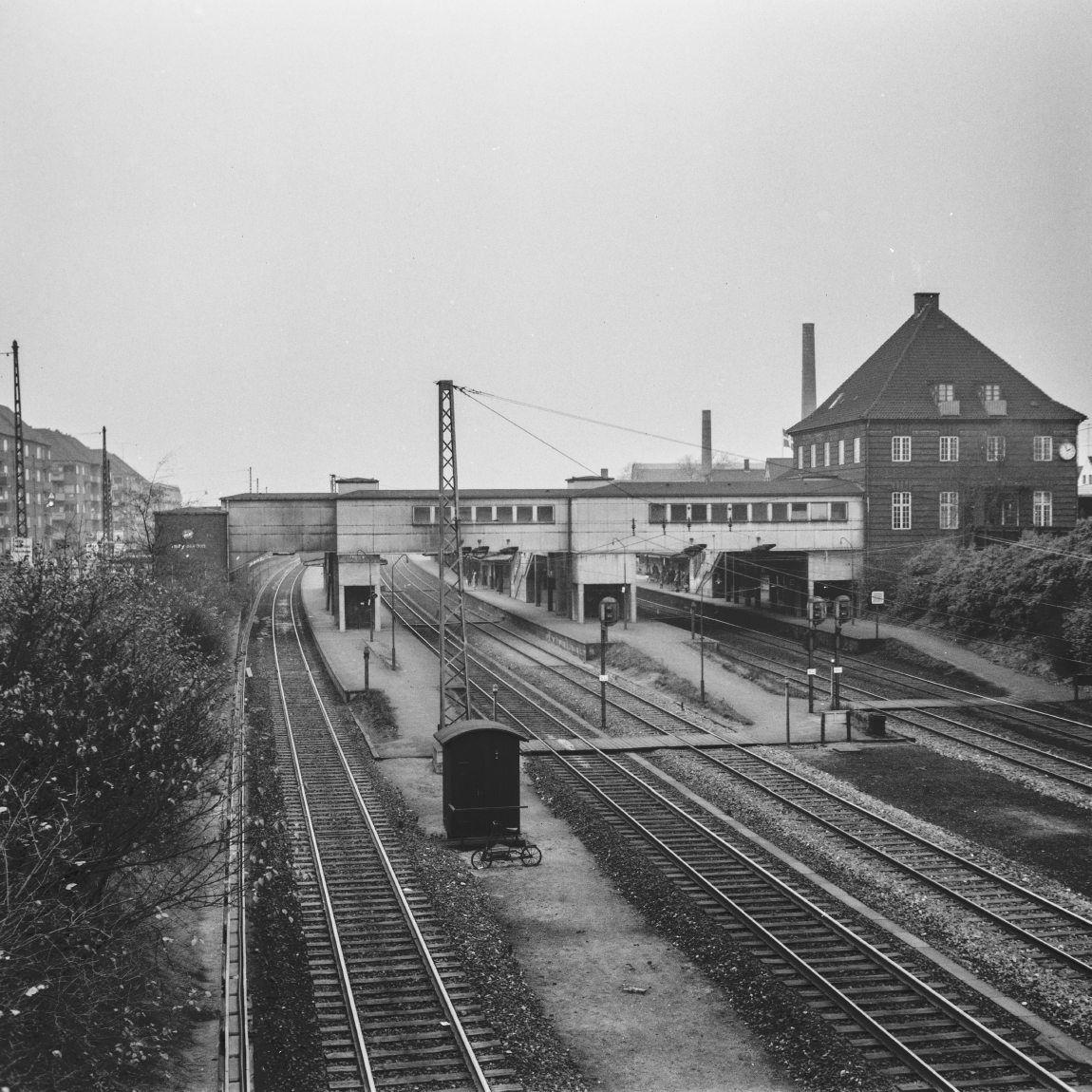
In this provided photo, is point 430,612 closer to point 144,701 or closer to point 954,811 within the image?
point 954,811

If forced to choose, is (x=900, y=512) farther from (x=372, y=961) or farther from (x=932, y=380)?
(x=372, y=961)

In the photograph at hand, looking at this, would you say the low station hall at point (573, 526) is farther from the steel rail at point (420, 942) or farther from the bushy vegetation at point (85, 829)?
the bushy vegetation at point (85, 829)

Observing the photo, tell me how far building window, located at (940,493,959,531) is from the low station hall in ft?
12.5

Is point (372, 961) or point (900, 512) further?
point (900, 512)

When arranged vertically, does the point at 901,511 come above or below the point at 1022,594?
above

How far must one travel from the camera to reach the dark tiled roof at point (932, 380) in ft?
174

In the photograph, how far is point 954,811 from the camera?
69.9 ft

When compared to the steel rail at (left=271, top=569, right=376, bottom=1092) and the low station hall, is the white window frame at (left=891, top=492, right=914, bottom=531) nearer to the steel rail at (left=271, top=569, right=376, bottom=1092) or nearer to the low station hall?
the low station hall

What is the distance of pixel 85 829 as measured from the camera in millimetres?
11828

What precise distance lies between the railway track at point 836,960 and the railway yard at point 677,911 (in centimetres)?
5

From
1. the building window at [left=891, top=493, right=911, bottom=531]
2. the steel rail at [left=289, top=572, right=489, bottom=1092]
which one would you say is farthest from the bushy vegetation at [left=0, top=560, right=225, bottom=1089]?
the building window at [left=891, top=493, right=911, bottom=531]

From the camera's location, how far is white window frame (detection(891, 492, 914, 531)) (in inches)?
2046

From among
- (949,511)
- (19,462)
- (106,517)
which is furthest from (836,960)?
(949,511)

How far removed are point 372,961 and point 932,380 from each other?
47079 millimetres
